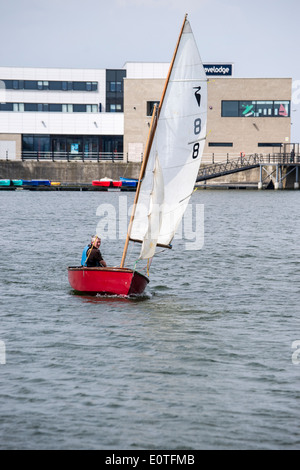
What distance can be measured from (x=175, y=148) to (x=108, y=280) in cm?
429

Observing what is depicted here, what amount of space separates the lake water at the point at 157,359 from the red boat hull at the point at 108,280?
329 millimetres

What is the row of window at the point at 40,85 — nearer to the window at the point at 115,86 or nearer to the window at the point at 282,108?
the window at the point at 115,86

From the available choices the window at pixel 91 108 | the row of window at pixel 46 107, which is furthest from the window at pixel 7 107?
the window at pixel 91 108

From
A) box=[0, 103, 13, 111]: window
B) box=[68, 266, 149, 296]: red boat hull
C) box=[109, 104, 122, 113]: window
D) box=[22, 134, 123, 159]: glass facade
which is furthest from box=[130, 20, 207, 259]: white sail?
box=[109, 104, 122, 113]: window

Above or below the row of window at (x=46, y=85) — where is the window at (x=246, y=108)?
below

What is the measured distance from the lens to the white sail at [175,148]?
20812 millimetres

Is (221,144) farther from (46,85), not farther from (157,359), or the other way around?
(157,359)

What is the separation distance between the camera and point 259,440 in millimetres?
11430

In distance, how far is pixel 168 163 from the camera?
2119 centimetres

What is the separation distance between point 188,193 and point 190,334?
5557mm

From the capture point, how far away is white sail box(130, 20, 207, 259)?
20.8 metres

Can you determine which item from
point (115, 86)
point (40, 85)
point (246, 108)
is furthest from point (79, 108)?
point (246, 108)

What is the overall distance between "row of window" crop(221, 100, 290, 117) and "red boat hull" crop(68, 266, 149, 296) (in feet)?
246

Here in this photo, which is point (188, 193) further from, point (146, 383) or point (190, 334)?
point (146, 383)
